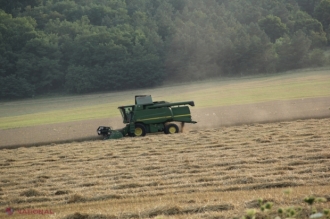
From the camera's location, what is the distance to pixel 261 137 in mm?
23031

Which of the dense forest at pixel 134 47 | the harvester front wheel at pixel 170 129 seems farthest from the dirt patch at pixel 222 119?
the dense forest at pixel 134 47

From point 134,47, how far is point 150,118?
60841 mm

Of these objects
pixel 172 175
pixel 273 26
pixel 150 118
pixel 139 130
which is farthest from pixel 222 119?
pixel 273 26

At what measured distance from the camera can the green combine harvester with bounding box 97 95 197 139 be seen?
1093 inches

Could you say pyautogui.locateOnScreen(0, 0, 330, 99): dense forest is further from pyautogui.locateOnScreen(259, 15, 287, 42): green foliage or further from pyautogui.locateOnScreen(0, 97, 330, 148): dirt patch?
pyautogui.locateOnScreen(0, 97, 330, 148): dirt patch

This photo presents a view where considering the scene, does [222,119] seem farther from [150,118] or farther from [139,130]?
[139,130]

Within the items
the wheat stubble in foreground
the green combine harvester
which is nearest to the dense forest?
the green combine harvester

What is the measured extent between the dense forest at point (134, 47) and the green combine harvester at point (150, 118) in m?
50.5

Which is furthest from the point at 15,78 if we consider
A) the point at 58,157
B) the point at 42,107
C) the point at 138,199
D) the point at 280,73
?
the point at 138,199

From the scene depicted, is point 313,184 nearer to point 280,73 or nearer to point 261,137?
point 261,137

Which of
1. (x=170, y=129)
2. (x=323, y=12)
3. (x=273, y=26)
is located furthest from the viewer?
(x=323, y=12)

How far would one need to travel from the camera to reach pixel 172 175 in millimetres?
15547

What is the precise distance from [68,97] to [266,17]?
45779 mm

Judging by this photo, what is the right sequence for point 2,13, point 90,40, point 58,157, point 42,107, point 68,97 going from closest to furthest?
point 58,157, point 42,107, point 68,97, point 90,40, point 2,13
